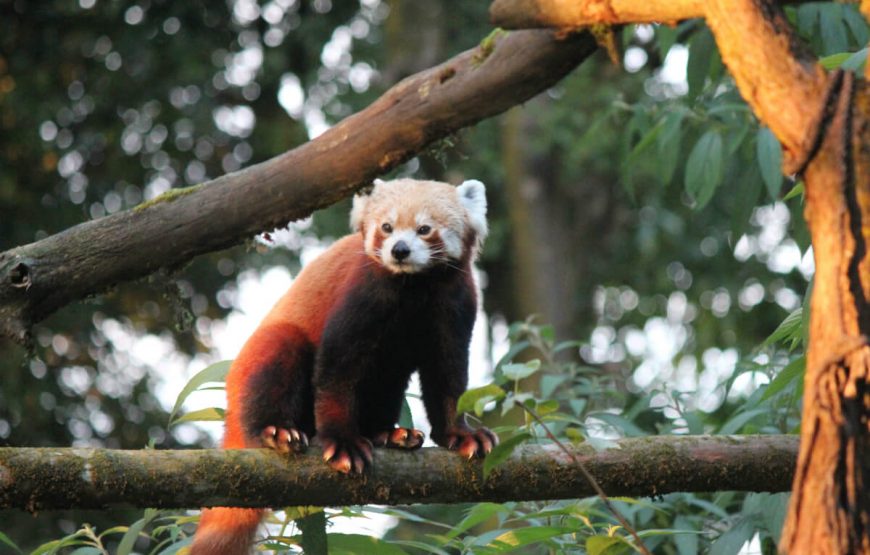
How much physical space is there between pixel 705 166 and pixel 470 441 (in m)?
2.21

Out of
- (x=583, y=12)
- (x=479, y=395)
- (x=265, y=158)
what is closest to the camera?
(x=479, y=395)

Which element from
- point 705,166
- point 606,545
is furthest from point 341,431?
point 705,166

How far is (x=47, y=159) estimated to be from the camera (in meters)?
10.9

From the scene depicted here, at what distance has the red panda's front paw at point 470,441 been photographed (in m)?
3.71

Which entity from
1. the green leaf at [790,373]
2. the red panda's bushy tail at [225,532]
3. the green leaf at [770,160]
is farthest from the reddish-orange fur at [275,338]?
the green leaf at [770,160]

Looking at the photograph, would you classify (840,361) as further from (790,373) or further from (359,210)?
(359,210)

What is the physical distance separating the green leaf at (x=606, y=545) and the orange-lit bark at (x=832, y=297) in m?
1.01

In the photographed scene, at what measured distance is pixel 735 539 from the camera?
12.7 feet

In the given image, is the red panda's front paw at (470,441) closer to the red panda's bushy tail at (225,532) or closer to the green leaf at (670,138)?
the red panda's bushy tail at (225,532)

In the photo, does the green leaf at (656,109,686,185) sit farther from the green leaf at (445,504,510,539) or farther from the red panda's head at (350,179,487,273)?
the green leaf at (445,504,510,539)

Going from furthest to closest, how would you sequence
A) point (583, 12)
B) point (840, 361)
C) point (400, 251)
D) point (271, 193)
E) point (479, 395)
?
point (400, 251)
point (271, 193)
point (583, 12)
point (479, 395)
point (840, 361)

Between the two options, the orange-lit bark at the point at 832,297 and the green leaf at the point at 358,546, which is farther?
the green leaf at the point at 358,546

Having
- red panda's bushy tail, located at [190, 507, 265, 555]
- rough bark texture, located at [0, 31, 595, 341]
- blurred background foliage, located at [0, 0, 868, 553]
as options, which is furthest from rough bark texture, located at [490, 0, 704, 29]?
blurred background foliage, located at [0, 0, 868, 553]

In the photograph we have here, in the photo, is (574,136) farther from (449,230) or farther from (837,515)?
(837,515)
